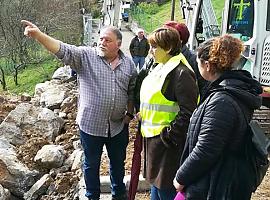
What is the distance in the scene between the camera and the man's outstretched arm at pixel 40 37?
4.03m

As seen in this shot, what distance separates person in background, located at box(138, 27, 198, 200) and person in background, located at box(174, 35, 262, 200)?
1.98ft

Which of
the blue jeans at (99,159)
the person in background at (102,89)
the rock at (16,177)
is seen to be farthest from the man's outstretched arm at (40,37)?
the rock at (16,177)

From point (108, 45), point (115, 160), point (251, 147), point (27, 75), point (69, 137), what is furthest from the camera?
point (27, 75)

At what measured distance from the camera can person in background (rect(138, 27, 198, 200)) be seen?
11.6ft

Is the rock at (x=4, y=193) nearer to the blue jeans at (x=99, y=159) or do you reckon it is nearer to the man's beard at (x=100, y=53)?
the blue jeans at (x=99, y=159)

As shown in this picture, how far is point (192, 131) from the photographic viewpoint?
9.57 ft

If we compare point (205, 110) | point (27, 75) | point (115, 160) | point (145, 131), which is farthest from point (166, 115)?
point (27, 75)

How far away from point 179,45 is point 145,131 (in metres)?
0.70

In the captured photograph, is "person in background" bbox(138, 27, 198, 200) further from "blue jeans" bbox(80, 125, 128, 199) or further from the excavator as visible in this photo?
the excavator

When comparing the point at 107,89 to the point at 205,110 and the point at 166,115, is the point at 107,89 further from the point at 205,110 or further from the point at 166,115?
the point at 205,110

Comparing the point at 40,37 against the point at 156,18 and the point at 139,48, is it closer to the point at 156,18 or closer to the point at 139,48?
the point at 139,48

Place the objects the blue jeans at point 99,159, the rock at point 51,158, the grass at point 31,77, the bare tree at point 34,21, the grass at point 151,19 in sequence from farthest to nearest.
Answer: the bare tree at point 34,21 → the grass at point 31,77 → the grass at point 151,19 → the rock at point 51,158 → the blue jeans at point 99,159

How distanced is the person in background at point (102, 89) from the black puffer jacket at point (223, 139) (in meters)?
1.62

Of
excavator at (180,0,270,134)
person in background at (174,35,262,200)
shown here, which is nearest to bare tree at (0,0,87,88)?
excavator at (180,0,270,134)
